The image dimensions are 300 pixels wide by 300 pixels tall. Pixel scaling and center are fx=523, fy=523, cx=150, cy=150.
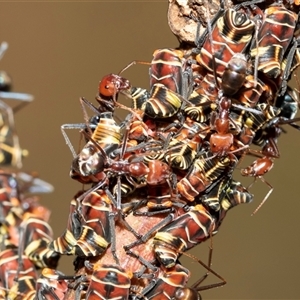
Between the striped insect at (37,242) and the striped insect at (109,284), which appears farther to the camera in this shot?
the striped insect at (37,242)

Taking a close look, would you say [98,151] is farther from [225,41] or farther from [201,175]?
[225,41]

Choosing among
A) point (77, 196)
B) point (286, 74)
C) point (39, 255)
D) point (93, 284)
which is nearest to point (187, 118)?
point (286, 74)

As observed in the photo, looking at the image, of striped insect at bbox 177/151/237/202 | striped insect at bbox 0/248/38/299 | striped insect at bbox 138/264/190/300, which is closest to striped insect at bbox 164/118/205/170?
striped insect at bbox 177/151/237/202

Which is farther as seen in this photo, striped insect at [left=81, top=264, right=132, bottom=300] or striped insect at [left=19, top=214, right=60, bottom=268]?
striped insect at [left=19, top=214, right=60, bottom=268]

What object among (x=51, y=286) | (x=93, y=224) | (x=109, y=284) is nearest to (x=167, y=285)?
(x=109, y=284)

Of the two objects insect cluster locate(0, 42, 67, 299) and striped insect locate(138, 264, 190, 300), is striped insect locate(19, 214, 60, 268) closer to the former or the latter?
insect cluster locate(0, 42, 67, 299)

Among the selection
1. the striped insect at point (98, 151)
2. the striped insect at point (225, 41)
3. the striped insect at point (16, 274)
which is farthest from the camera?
the striped insect at point (16, 274)

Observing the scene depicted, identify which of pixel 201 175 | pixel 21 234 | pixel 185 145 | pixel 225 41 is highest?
pixel 225 41

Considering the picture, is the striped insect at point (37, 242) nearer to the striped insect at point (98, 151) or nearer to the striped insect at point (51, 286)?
the striped insect at point (51, 286)

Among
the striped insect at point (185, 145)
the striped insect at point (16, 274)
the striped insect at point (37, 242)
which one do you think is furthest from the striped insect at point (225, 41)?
the striped insect at point (16, 274)

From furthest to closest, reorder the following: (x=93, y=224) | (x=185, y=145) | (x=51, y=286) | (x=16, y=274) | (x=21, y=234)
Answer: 1. (x=21, y=234)
2. (x=16, y=274)
3. (x=51, y=286)
4. (x=93, y=224)
5. (x=185, y=145)

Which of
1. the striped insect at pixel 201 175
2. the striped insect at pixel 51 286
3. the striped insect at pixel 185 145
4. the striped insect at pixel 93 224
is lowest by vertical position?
the striped insect at pixel 51 286
